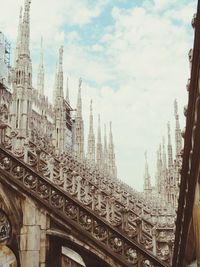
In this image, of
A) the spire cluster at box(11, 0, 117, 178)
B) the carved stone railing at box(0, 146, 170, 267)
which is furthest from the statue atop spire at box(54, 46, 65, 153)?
the carved stone railing at box(0, 146, 170, 267)

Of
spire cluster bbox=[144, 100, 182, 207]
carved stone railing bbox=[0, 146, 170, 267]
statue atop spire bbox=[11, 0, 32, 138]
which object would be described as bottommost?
spire cluster bbox=[144, 100, 182, 207]

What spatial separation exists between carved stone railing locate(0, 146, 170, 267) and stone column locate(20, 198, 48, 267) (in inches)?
11.1

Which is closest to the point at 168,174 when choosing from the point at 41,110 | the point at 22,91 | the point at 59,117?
the point at 59,117

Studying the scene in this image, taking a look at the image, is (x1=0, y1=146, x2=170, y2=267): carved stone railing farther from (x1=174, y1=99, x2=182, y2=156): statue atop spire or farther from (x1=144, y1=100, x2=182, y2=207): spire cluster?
(x1=174, y1=99, x2=182, y2=156): statue atop spire

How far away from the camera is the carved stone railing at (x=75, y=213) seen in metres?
9.38

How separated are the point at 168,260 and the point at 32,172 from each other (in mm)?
3555

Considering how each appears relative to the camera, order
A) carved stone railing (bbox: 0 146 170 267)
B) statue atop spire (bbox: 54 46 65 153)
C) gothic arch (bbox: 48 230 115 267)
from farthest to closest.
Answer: statue atop spire (bbox: 54 46 65 153) < gothic arch (bbox: 48 230 115 267) < carved stone railing (bbox: 0 146 170 267)

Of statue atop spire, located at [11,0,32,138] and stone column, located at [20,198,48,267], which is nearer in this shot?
stone column, located at [20,198,48,267]

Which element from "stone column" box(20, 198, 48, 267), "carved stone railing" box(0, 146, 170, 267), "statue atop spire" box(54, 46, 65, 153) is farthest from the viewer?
"statue atop spire" box(54, 46, 65, 153)

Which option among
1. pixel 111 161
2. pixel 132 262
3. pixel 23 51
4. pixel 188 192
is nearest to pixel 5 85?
pixel 23 51

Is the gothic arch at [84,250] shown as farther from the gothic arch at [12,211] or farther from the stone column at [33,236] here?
the gothic arch at [12,211]

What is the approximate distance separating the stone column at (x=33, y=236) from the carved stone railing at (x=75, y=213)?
11.1 inches

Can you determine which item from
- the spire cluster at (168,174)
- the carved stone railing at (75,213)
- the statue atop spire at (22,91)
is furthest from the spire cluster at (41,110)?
the carved stone railing at (75,213)

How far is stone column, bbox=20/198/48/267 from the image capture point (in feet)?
34.5
